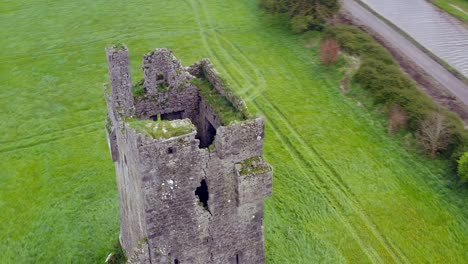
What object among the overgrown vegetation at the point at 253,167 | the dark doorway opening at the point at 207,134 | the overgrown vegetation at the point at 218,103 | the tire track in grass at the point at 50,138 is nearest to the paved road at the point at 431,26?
the dark doorway opening at the point at 207,134

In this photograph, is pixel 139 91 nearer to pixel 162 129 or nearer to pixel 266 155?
pixel 162 129

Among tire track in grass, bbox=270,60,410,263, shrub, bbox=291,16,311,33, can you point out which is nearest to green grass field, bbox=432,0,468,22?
shrub, bbox=291,16,311,33

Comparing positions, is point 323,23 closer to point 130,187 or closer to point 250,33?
point 250,33

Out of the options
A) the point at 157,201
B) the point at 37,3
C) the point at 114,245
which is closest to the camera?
the point at 157,201

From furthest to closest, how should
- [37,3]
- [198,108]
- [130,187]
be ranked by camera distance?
[37,3] → [198,108] → [130,187]

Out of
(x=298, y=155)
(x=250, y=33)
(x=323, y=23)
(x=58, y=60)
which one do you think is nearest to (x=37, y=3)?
(x=58, y=60)

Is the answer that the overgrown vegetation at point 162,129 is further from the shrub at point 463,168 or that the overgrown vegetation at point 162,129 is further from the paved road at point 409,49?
the paved road at point 409,49

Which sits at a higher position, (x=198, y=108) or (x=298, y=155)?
(x=198, y=108)
